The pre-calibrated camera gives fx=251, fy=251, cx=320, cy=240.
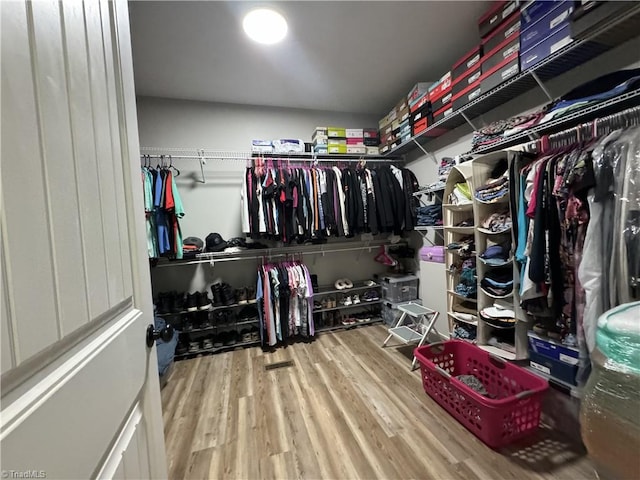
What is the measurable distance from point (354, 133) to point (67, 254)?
10.4 ft

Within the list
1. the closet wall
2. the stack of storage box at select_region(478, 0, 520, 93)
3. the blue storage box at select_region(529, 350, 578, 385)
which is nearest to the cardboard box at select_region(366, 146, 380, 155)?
the closet wall

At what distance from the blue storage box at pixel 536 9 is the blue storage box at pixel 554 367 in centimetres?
190

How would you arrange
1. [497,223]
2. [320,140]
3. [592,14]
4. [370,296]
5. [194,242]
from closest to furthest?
1. [592,14]
2. [497,223]
3. [194,242]
4. [320,140]
5. [370,296]

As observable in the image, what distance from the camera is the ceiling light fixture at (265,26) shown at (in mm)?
1677

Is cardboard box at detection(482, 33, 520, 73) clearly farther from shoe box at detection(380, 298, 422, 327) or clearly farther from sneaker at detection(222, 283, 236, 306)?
sneaker at detection(222, 283, 236, 306)

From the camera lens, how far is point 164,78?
239cm

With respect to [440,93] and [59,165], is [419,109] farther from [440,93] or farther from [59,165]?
[59,165]

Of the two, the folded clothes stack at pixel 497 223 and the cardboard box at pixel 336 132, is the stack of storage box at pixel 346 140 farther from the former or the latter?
the folded clothes stack at pixel 497 223

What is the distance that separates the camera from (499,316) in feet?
5.67

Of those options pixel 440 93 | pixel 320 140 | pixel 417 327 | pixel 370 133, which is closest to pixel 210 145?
pixel 320 140

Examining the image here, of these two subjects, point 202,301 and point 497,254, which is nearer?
point 497,254

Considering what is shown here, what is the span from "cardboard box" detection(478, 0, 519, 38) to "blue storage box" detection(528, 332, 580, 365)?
2024 millimetres

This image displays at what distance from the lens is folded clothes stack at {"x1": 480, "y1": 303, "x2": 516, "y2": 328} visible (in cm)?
168

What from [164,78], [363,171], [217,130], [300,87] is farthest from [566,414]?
[164,78]
